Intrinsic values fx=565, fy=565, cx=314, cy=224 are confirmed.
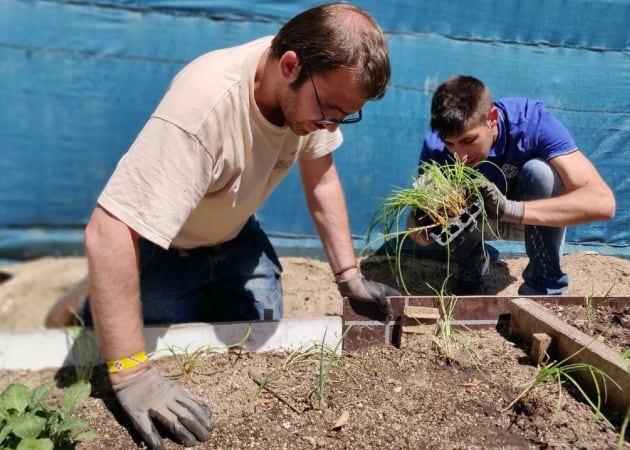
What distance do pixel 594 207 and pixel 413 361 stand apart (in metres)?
1.09

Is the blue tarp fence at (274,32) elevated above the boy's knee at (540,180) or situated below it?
above

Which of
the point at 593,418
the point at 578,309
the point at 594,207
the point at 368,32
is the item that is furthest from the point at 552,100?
the point at 593,418

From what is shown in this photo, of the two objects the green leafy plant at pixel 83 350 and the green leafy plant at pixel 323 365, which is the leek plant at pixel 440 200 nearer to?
the green leafy plant at pixel 323 365

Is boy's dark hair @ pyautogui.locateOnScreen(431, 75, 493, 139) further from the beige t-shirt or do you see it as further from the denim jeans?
the beige t-shirt

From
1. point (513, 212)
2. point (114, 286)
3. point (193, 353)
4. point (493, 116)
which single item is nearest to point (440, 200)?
point (513, 212)

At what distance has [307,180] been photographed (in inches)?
85.1

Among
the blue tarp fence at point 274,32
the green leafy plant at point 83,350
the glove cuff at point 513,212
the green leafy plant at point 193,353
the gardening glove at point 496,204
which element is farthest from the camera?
the blue tarp fence at point 274,32

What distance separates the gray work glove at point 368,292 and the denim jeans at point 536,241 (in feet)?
2.02

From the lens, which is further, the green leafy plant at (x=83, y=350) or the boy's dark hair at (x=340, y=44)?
the green leafy plant at (x=83, y=350)

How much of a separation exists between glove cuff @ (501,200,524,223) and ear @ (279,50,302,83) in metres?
1.04

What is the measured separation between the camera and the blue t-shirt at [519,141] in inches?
92.8

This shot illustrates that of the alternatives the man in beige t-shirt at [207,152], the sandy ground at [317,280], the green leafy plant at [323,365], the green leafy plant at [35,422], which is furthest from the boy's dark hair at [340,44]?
the sandy ground at [317,280]

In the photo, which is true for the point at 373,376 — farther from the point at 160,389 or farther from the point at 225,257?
the point at 225,257

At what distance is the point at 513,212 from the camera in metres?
2.19
